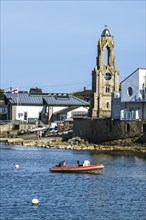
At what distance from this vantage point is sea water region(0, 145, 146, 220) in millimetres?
43094

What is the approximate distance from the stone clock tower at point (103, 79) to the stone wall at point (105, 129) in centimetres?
1164

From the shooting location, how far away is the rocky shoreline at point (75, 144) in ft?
297

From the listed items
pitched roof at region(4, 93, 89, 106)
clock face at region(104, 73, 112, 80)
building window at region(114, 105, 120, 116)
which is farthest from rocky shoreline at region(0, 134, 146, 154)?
pitched roof at region(4, 93, 89, 106)

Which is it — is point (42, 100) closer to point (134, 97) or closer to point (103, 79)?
point (103, 79)

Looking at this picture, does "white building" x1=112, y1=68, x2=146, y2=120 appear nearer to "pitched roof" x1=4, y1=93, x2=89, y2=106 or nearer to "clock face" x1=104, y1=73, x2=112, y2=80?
"clock face" x1=104, y1=73, x2=112, y2=80

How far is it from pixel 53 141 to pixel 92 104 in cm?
1289

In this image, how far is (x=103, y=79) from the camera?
4643 inches

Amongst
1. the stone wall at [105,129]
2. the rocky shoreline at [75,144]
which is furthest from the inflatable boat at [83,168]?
the stone wall at [105,129]

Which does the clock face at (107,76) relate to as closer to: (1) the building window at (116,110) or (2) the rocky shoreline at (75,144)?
(2) the rocky shoreline at (75,144)

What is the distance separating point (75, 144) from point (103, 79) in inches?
840

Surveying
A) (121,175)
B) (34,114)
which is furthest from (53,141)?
(121,175)

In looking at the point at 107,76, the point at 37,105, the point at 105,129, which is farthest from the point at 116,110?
the point at 37,105

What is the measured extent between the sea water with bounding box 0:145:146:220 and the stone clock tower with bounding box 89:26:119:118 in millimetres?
36583

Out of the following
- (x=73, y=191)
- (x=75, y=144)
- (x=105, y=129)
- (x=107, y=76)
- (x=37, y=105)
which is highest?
(x=107, y=76)
